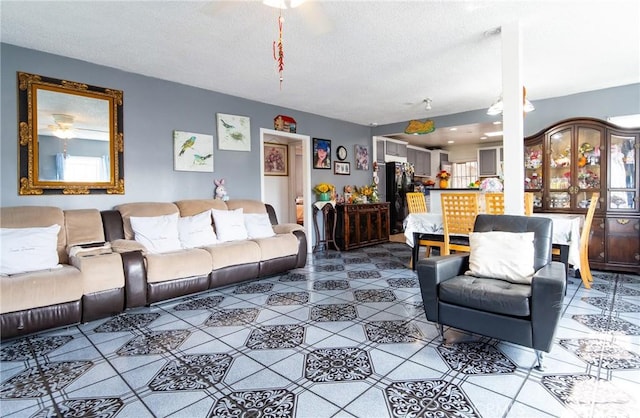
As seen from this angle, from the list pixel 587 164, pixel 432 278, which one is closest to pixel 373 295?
pixel 432 278

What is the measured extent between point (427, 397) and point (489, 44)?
329 centimetres

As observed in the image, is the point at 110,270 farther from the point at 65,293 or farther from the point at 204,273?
the point at 204,273

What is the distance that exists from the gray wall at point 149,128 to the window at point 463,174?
669 centimetres

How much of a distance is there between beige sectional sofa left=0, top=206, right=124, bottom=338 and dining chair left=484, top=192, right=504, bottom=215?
3725 mm

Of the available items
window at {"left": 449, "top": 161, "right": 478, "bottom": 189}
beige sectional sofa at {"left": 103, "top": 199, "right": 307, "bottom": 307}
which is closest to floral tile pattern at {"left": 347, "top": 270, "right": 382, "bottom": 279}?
beige sectional sofa at {"left": 103, "top": 199, "right": 307, "bottom": 307}

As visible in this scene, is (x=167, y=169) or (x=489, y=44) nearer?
(x=489, y=44)

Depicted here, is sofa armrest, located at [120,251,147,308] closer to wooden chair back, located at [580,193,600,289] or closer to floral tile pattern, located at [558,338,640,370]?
floral tile pattern, located at [558,338,640,370]

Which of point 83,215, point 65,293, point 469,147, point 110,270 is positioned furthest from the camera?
point 469,147

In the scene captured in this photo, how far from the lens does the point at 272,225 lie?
5.04 metres

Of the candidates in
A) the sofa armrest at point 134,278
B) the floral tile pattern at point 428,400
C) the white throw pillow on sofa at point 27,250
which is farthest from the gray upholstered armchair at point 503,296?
the white throw pillow on sofa at point 27,250

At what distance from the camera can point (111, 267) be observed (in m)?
2.95

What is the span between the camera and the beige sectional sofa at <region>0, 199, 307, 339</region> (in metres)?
2.55

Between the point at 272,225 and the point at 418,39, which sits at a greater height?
the point at 418,39

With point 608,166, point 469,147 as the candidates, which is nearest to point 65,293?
point 608,166
